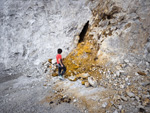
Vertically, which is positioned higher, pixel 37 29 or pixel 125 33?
pixel 37 29

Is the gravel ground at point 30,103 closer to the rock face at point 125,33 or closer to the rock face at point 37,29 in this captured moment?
the rock face at point 37,29

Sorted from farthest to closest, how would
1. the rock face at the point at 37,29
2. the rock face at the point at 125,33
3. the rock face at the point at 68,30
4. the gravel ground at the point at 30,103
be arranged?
the rock face at the point at 37,29
the rock face at the point at 68,30
the rock face at the point at 125,33
the gravel ground at the point at 30,103

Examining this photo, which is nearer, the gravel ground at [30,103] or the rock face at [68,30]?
the gravel ground at [30,103]

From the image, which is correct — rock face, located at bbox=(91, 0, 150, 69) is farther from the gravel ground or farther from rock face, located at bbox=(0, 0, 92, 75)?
the gravel ground

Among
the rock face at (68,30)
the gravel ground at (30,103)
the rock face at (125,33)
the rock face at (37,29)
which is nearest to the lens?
the gravel ground at (30,103)

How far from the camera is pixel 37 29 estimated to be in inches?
317

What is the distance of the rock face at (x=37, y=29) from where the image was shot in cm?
731

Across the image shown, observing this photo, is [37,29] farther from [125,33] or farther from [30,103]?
[125,33]

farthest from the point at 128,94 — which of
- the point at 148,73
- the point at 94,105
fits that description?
the point at 148,73

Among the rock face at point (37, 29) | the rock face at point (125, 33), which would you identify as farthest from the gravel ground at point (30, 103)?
the rock face at point (125, 33)

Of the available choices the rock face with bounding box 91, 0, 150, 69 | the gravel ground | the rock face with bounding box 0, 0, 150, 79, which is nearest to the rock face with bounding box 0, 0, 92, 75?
the rock face with bounding box 0, 0, 150, 79

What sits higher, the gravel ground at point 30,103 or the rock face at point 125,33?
the rock face at point 125,33

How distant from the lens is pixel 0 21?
7984mm

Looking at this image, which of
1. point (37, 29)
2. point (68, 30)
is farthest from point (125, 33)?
point (37, 29)
